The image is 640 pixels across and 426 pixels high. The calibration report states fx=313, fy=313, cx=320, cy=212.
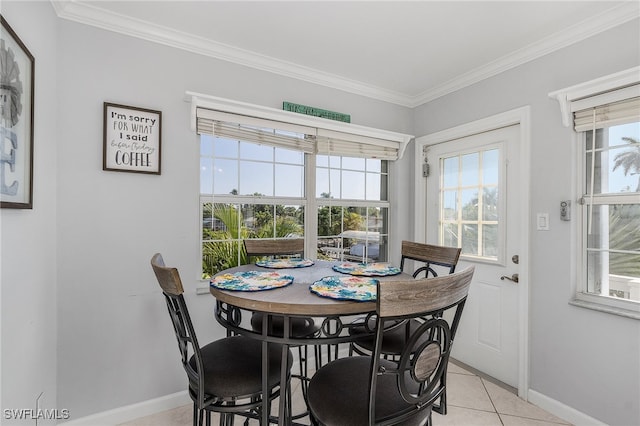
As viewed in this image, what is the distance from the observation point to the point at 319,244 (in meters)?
2.89


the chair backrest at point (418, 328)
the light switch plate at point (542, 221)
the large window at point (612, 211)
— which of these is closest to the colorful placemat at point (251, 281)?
the chair backrest at point (418, 328)

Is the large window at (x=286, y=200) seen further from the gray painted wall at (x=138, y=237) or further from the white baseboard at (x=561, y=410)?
the white baseboard at (x=561, y=410)

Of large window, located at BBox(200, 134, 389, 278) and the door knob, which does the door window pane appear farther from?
large window, located at BBox(200, 134, 389, 278)

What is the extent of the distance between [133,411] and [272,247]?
1.37 meters

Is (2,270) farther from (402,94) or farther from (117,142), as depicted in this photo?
(402,94)

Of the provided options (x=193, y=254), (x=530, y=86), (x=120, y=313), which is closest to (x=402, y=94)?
(x=530, y=86)

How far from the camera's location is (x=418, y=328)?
1.08 meters

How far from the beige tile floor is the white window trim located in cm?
82

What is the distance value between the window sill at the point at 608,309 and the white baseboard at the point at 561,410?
678mm

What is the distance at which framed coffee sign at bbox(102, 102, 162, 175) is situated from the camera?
77.6 inches

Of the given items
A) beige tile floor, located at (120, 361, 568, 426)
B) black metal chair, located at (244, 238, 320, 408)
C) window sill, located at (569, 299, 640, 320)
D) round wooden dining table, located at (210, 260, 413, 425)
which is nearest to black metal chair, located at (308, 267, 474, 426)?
round wooden dining table, located at (210, 260, 413, 425)

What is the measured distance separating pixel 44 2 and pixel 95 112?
1.87ft

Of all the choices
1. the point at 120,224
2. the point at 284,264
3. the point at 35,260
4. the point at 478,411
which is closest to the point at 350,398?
the point at 284,264

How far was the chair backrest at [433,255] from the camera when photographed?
6.10ft
